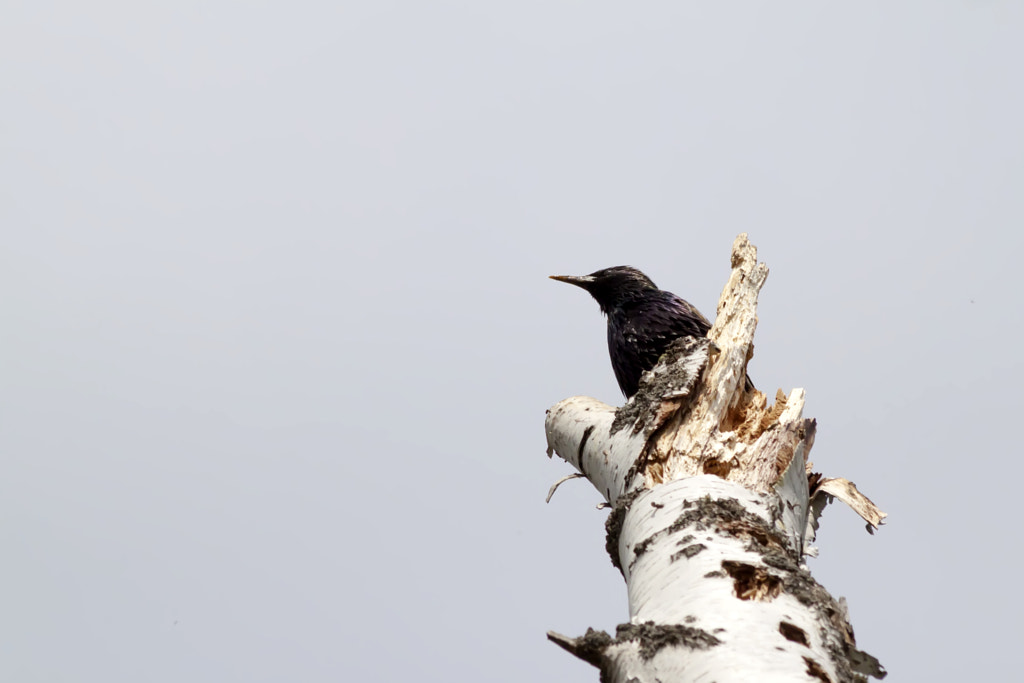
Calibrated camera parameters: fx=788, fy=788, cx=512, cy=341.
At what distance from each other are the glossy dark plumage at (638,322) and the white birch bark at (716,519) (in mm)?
1166

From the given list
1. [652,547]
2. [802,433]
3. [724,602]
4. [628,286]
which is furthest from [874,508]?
[628,286]

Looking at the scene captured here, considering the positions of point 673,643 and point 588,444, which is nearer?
point 673,643

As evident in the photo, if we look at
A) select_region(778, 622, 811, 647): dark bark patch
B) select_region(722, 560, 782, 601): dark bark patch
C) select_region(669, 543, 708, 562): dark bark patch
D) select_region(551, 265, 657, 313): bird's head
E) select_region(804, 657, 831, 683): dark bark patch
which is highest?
select_region(551, 265, 657, 313): bird's head

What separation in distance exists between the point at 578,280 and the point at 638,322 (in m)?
1.00

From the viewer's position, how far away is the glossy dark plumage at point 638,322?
16.5 ft

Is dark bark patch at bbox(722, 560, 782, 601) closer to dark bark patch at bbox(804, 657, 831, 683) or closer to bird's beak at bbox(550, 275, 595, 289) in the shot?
dark bark patch at bbox(804, 657, 831, 683)

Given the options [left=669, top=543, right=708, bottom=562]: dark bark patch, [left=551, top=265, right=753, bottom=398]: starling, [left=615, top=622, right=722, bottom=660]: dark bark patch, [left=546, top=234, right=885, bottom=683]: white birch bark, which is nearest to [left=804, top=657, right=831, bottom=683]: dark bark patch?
[left=546, top=234, right=885, bottom=683]: white birch bark

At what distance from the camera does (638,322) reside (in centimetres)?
521

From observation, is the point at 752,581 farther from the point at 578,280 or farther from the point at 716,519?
the point at 578,280

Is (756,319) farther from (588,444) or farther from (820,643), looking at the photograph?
(820,643)

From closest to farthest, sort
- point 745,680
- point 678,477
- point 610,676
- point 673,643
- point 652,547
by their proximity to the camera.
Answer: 1. point 745,680
2. point 673,643
3. point 610,676
4. point 652,547
5. point 678,477

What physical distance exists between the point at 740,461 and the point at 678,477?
10.3 inches

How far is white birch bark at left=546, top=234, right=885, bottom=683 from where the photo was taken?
6.06 feet

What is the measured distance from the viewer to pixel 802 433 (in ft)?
9.33
